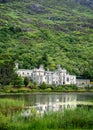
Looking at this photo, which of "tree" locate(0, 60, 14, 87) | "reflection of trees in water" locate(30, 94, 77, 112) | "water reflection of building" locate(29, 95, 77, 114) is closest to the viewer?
"water reflection of building" locate(29, 95, 77, 114)

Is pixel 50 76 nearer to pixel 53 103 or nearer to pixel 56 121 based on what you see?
pixel 53 103

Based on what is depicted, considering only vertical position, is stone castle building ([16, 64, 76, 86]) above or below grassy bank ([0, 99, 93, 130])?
above

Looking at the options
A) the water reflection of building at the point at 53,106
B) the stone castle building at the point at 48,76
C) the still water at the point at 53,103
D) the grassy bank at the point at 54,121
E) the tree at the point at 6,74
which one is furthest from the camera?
the stone castle building at the point at 48,76

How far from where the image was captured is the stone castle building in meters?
163

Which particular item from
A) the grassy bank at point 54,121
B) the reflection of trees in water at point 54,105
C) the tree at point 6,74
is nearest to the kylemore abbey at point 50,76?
the tree at point 6,74

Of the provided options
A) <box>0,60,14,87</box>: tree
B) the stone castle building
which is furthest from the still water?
the stone castle building

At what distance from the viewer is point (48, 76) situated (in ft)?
548

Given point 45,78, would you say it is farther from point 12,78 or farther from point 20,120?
point 20,120

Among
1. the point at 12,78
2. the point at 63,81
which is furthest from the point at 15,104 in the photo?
the point at 63,81

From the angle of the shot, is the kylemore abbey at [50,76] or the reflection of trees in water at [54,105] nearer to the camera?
the reflection of trees in water at [54,105]

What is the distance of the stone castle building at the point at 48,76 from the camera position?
163125mm

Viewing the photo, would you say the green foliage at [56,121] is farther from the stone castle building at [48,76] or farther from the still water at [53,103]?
the stone castle building at [48,76]

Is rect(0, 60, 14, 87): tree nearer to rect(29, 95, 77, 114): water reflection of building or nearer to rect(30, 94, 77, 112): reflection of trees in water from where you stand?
rect(30, 94, 77, 112): reflection of trees in water

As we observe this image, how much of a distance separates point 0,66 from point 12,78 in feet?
18.0
